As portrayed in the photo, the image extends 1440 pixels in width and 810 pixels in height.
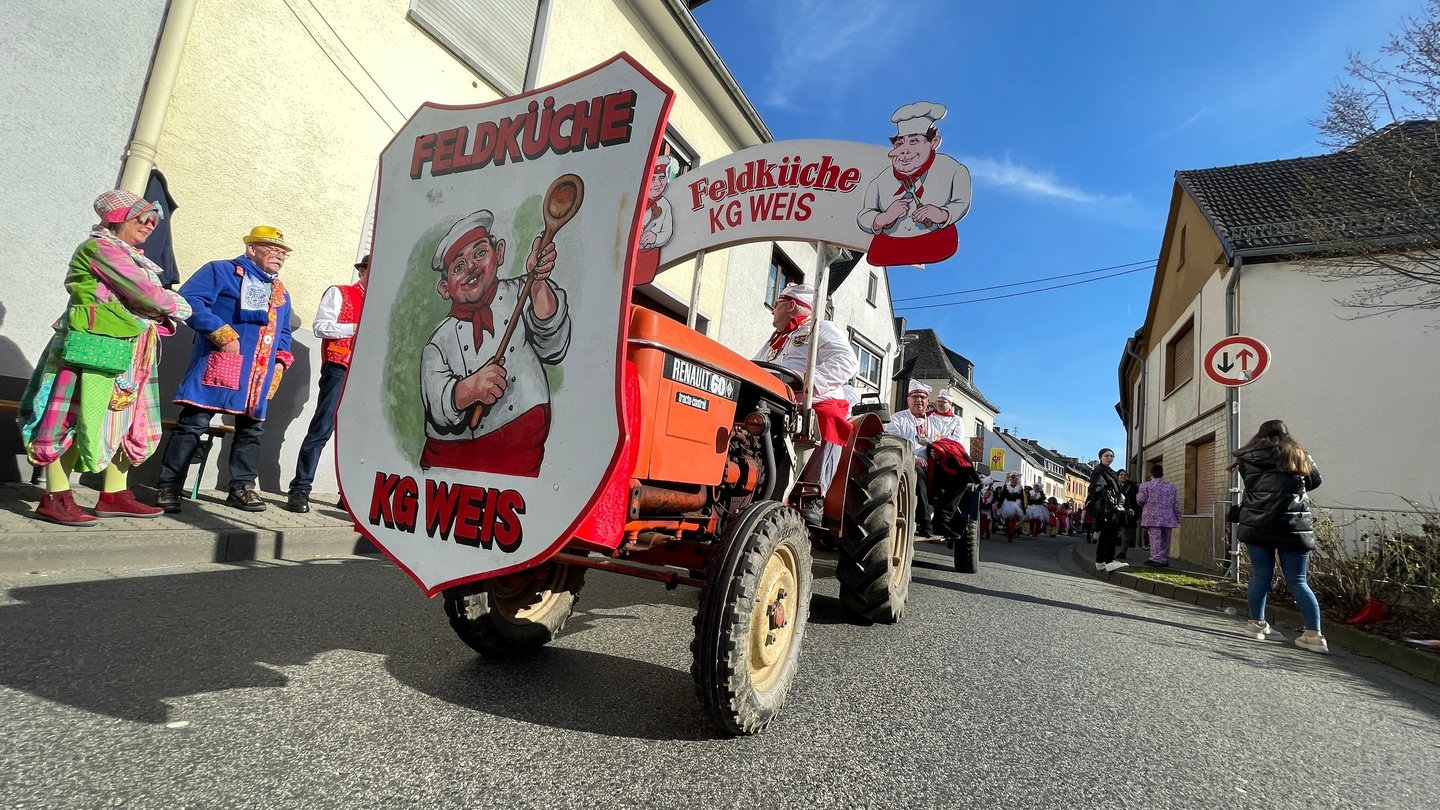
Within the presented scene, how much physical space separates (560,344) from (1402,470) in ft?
43.2

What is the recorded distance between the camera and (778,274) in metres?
15.6

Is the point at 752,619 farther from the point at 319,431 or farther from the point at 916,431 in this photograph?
the point at 916,431

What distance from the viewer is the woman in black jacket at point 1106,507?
10023mm

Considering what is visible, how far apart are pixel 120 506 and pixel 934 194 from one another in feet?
15.8

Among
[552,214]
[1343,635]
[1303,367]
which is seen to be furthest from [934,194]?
[1303,367]

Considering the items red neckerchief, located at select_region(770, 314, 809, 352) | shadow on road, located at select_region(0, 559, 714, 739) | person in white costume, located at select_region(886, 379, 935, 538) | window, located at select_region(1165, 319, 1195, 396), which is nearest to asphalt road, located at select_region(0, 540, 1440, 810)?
shadow on road, located at select_region(0, 559, 714, 739)

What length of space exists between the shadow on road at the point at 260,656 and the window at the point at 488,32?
6.18m

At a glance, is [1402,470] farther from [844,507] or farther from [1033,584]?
[844,507]

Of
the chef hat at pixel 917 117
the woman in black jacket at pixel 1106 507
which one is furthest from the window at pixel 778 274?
the chef hat at pixel 917 117

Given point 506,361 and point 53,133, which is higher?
point 53,133

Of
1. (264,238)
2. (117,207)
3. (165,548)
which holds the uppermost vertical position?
(264,238)

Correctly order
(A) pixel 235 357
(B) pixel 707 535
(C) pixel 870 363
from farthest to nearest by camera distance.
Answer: (C) pixel 870 363, (A) pixel 235 357, (B) pixel 707 535

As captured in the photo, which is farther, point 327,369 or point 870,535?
point 327,369

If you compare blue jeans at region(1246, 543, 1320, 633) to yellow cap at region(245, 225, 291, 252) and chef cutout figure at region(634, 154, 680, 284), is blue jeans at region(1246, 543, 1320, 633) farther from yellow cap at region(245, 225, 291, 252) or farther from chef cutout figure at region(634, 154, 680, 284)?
yellow cap at region(245, 225, 291, 252)
